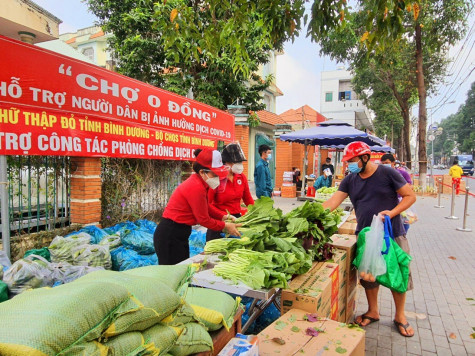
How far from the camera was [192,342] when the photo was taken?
1406mm

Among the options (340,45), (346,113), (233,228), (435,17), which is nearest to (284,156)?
(340,45)

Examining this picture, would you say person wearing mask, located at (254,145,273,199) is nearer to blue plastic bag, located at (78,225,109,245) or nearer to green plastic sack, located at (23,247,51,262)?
blue plastic bag, located at (78,225,109,245)

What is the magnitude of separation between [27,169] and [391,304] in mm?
5237

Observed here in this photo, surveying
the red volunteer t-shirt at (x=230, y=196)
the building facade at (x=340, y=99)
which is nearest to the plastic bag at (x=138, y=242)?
the red volunteer t-shirt at (x=230, y=196)

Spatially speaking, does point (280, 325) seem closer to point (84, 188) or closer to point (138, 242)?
point (138, 242)

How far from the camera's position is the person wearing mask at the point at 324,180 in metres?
10.5

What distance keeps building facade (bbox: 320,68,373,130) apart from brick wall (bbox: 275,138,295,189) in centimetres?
2639

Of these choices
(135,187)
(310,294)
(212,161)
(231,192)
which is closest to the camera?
(310,294)

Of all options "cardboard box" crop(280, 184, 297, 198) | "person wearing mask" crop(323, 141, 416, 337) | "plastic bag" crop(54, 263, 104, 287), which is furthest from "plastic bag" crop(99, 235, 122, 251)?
"cardboard box" crop(280, 184, 297, 198)

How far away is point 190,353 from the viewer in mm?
1426

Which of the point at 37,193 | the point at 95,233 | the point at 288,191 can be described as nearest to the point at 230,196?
the point at 95,233

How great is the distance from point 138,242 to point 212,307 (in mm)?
3387

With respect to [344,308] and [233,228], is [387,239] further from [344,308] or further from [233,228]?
[233,228]

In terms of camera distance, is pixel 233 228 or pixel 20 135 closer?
pixel 233 228
